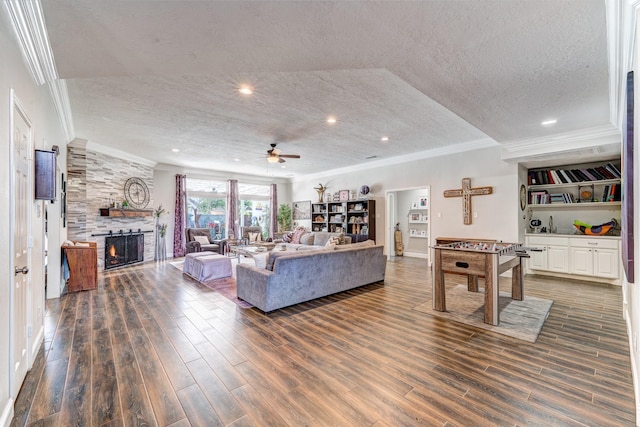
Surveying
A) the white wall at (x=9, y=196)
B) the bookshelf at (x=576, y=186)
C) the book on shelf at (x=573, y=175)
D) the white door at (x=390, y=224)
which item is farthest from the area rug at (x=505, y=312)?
the white wall at (x=9, y=196)

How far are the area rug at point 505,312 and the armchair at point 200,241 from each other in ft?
19.9

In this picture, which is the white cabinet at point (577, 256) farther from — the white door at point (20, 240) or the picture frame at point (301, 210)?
the picture frame at point (301, 210)

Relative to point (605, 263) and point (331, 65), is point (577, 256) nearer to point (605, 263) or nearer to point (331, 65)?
point (605, 263)

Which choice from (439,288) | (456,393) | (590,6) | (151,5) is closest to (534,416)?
(456,393)

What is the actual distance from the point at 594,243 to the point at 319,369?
563 cm

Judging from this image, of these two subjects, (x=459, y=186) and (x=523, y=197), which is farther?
(x=459, y=186)

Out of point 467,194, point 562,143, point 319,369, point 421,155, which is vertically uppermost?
point 421,155

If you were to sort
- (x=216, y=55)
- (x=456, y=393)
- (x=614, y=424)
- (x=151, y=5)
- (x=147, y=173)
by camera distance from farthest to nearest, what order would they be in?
(x=147, y=173)
(x=216, y=55)
(x=456, y=393)
(x=614, y=424)
(x=151, y=5)

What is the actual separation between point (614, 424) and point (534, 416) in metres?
0.44

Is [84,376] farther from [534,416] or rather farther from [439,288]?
[439,288]

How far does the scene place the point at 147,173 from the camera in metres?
7.45

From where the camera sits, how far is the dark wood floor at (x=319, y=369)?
1730mm

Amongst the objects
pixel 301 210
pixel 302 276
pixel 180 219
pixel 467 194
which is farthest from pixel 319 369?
pixel 301 210

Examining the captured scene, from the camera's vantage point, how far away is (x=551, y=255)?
5.30m
